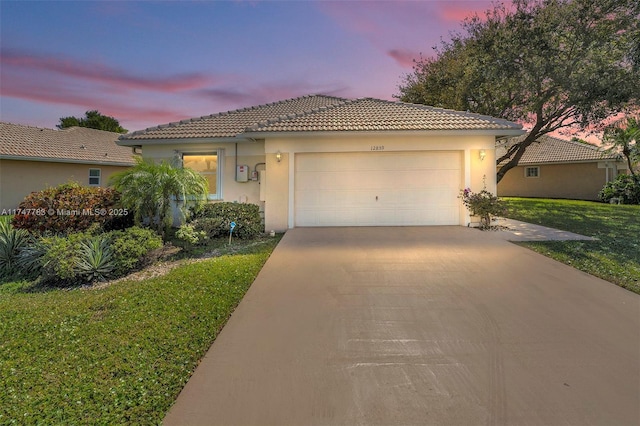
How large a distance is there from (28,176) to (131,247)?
1550 centimetres

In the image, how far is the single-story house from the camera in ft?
74.6

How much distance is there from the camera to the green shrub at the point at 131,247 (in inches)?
264

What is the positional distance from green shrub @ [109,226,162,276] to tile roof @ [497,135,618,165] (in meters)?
22.4

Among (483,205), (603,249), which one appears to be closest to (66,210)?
(483,205)

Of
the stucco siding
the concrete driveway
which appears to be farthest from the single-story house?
the concrete driveway

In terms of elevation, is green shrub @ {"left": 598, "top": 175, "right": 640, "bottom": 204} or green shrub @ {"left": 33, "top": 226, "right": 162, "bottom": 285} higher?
green shrub @ {"left": 598, "top": 175, "right": 640, "bottom": 204}

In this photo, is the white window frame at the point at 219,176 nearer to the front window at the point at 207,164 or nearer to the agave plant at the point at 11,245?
the front window at the point at 207,164

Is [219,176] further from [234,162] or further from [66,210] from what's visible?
[66,210]

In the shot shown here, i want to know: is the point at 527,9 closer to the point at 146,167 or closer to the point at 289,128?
the point at 289,128

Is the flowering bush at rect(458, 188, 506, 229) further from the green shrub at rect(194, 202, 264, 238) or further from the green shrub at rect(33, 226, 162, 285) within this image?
the green shrub at rect(33, 226, 162, 285)

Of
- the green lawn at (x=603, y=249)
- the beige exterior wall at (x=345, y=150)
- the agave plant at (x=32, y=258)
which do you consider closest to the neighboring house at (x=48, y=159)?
the agave plant at (x=32, y=258)

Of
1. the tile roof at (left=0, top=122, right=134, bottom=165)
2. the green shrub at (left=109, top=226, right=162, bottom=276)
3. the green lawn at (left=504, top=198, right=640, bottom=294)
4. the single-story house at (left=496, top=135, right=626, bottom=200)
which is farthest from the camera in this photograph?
the single-story house at (left=496, top=135, right=626, bottom=200)

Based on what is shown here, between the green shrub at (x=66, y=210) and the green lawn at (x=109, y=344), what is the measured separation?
92.4 inches

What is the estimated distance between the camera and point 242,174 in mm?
10914
